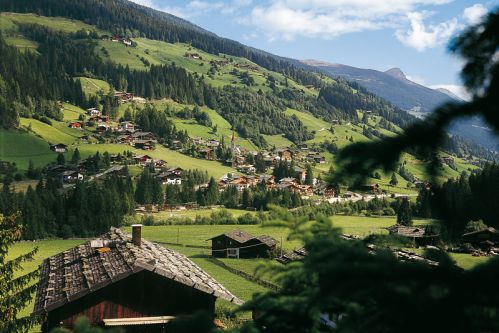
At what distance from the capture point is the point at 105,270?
814 inches

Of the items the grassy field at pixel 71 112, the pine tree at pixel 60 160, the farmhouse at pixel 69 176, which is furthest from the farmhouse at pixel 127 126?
the farmhouse at pixel 69 176

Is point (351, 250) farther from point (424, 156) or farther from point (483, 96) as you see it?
point (483, 96)

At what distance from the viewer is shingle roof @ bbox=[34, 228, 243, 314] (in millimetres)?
19438

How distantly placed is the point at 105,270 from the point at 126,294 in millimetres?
1349

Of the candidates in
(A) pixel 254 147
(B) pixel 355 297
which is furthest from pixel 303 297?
(A) pixel 254 147

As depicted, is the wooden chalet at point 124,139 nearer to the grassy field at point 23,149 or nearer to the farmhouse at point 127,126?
the farmhouse at point 127,126

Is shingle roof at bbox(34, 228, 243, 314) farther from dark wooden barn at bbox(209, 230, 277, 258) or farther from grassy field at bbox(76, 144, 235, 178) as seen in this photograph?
grassy field at bbox(76, 144, 235, 178)

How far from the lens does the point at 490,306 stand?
330cm

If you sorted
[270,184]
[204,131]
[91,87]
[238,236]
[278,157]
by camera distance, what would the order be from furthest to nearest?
[91,87], [204,131], [278,157], [270,184], [238,236]

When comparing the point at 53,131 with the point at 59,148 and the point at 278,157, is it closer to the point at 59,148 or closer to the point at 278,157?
the point at 59,148

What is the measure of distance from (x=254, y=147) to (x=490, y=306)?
184366mm

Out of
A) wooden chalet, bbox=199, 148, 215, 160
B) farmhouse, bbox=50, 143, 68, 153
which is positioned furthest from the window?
wooden chalet, bbox=199, 148, 215, 160

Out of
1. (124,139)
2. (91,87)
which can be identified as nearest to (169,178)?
(124,139)

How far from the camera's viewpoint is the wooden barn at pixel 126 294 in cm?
1933
